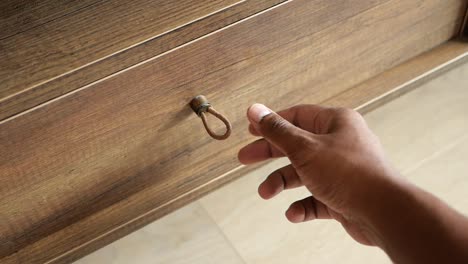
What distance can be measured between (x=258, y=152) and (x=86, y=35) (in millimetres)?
230

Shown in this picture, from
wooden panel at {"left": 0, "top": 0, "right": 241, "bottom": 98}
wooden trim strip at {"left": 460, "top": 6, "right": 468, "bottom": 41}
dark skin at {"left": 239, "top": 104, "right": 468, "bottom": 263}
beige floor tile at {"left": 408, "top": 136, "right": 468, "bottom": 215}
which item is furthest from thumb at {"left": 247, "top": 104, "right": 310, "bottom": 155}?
wooden trim strip at {"left": 460, "top": 6, "right": 468, "bottom": 41}

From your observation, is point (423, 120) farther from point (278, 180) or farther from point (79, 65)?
point (79, 65)

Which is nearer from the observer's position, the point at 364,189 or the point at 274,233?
the point at 364,189

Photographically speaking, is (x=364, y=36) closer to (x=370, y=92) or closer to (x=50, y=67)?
(x=370, y=92)

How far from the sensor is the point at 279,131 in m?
0.52

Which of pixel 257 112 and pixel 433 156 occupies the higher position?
pixel 257 112

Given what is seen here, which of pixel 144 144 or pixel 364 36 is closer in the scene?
pixel 144 144

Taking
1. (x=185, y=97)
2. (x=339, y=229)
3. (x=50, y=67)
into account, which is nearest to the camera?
(x=50, y=67)

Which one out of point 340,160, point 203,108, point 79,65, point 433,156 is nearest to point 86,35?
point 79,65

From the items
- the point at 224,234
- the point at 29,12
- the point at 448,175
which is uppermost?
the point at 29,12

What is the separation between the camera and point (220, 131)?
675 millimetres

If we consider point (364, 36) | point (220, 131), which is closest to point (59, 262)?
point (220, 131)

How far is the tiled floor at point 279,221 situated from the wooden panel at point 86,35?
288 millimetres

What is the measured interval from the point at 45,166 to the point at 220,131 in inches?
8.0
